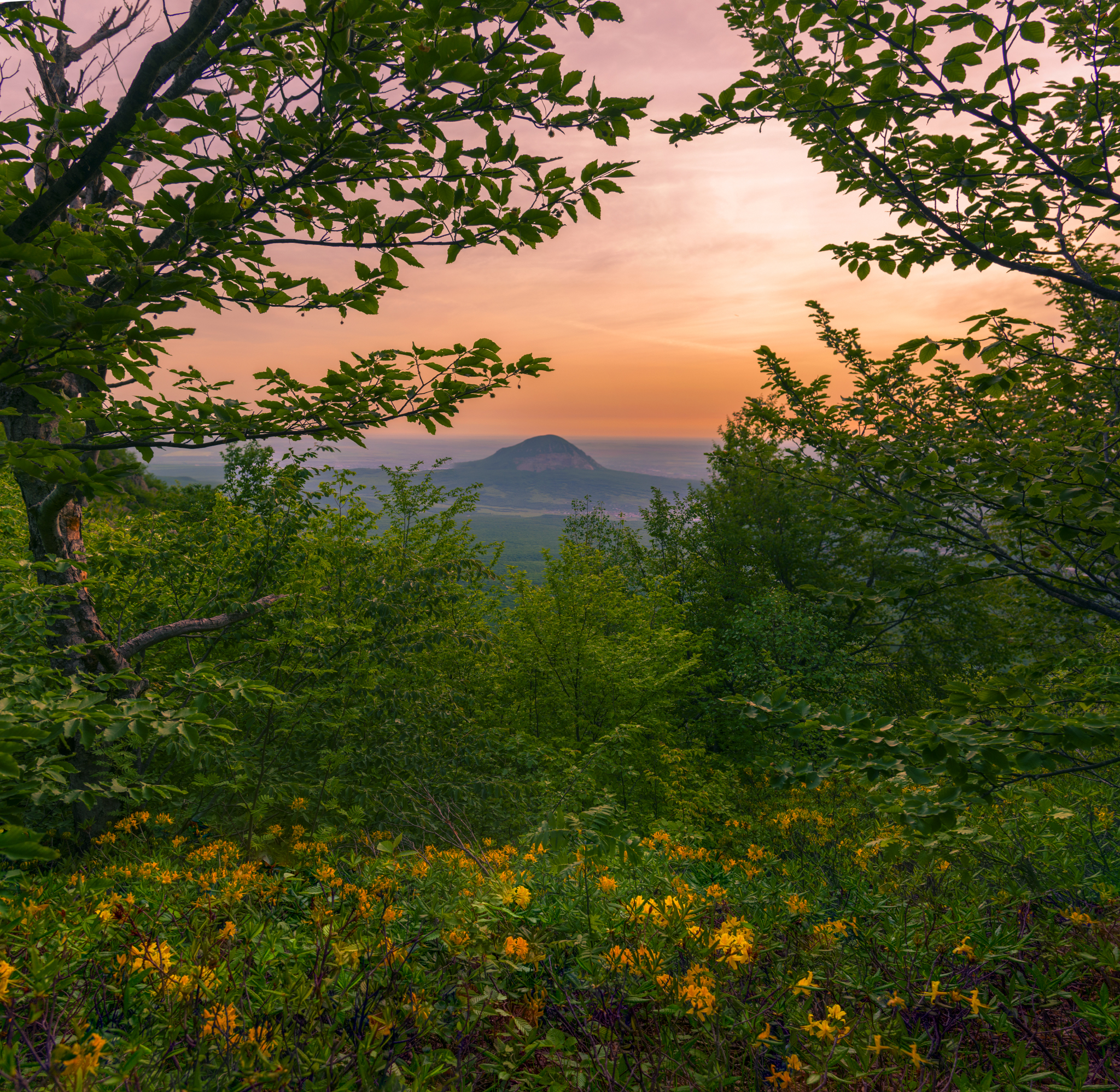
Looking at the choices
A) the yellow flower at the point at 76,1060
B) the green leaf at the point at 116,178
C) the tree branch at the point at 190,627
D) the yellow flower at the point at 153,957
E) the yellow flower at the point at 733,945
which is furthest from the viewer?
the tree branch at the point at 190,627

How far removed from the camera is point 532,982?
8.70 feet

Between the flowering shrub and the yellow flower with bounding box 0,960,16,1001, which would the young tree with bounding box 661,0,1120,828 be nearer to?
the flowering shrub

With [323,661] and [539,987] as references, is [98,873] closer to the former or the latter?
[323,661]

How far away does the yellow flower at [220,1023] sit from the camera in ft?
6.03

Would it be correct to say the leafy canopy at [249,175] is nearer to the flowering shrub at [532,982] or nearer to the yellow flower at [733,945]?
the flowering shrub at [532,982]

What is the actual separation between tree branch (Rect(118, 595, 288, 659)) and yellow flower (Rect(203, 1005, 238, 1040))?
180 inches

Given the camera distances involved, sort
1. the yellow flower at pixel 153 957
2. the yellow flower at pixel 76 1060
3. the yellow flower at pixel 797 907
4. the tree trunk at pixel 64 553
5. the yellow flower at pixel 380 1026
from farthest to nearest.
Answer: the tree trunk at pixel 64 553
the yellow flower at pixel 797 907
the yellow flower at pixel 153 957
the yellow flower at pixel 380 1026
the yellow flower at pixel 76 1060

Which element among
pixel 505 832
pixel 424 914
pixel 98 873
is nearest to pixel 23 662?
pixel 98 873

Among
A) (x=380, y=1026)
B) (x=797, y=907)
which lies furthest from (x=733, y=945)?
(x=380, y=1026)

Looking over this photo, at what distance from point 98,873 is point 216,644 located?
4457 millimetres

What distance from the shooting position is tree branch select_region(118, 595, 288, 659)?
5.32 metres

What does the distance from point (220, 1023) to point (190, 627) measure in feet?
15.7

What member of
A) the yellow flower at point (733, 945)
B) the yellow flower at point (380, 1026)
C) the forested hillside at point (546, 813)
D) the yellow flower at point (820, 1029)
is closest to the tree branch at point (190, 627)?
the forested hillside at point (546, 813)

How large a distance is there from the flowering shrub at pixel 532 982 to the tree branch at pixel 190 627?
2274 mm
